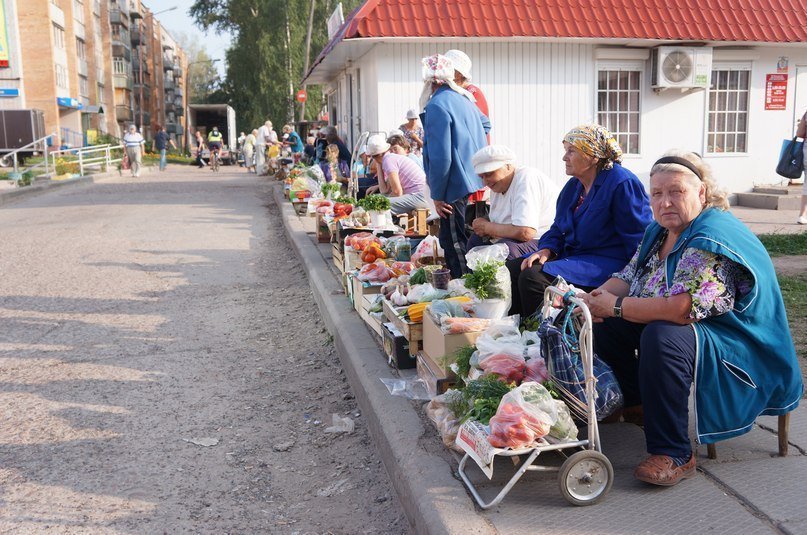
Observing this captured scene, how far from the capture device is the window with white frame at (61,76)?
4812 cm

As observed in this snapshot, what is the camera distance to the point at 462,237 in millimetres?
6012

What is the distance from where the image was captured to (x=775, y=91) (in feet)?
49.1

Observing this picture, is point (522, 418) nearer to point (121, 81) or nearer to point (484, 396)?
point (484, 396)

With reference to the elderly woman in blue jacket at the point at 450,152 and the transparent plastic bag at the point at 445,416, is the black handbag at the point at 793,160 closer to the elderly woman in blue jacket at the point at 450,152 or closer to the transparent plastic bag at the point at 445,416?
the elderly woman in blue jacket at the point at 450,152

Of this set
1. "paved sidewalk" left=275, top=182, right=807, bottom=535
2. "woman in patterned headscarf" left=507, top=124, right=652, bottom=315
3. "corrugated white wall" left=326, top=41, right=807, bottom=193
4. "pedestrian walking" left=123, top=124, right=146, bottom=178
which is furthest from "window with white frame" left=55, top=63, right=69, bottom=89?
"paved sidewalk" left=275, top=182, right=807, bottom=535

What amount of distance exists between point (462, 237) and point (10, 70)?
44.7 m

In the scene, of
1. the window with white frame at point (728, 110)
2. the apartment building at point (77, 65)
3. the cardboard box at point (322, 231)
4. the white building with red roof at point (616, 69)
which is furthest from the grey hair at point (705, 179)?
the apartment building at point (77, 65)

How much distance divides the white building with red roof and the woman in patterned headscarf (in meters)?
8.93

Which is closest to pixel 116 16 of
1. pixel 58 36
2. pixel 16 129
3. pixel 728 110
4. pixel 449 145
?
pixel 58 36

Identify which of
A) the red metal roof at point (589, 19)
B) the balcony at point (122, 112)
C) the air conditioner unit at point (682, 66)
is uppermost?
the balcony at point (122, 112)

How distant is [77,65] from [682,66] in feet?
164

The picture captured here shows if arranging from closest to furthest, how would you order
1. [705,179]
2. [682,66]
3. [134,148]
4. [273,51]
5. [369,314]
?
[705,179] < [369,314] < [682,66] < [134,148] < [273,51]

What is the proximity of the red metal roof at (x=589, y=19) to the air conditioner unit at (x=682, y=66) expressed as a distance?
Answer: 0.86 ft

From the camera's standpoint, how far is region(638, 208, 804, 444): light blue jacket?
308 centimetres
